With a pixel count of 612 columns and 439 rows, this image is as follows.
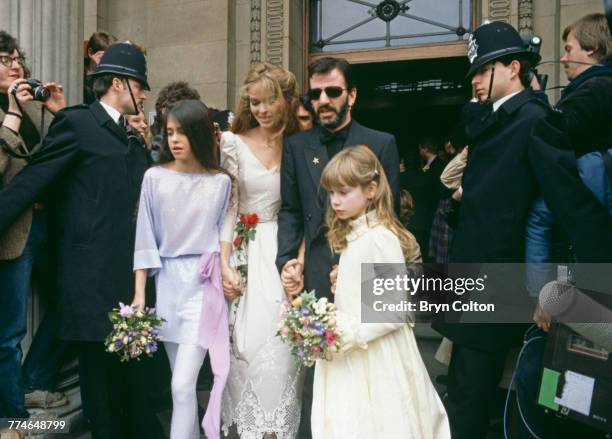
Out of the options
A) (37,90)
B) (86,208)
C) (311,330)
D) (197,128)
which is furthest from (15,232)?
(311,330)

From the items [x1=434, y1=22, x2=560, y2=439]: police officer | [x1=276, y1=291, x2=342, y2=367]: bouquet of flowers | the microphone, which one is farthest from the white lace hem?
the microphone

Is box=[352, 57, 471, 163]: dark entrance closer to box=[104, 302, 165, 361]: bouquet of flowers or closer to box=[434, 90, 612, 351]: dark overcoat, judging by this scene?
box=[434, 90, 612, 351]: dark overcoat

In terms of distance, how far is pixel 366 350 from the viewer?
268cm

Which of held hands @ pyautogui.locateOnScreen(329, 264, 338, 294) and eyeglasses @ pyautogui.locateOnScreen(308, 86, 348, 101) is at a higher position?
eyeglasses @ pyautogui.locateOnScreen(308, 86, 348, 101)

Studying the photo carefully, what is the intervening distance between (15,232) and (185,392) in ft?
4.56

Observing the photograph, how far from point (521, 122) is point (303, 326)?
1492 mm

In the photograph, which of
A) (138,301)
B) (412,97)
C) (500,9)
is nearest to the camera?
(138,301)

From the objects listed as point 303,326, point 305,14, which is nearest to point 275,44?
point 305,14

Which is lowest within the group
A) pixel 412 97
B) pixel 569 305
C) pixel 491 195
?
pixel 569 305

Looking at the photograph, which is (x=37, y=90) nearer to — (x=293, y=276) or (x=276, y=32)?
(x=293, y=276)

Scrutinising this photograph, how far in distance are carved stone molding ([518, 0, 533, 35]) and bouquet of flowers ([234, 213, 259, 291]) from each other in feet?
14.5

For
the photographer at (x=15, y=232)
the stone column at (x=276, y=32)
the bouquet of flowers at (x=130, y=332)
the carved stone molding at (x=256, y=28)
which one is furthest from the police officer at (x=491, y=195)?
the carved stone molding at (x=256, y=28)

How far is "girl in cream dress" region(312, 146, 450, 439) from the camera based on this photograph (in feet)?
8.50

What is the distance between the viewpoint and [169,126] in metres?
3.15
